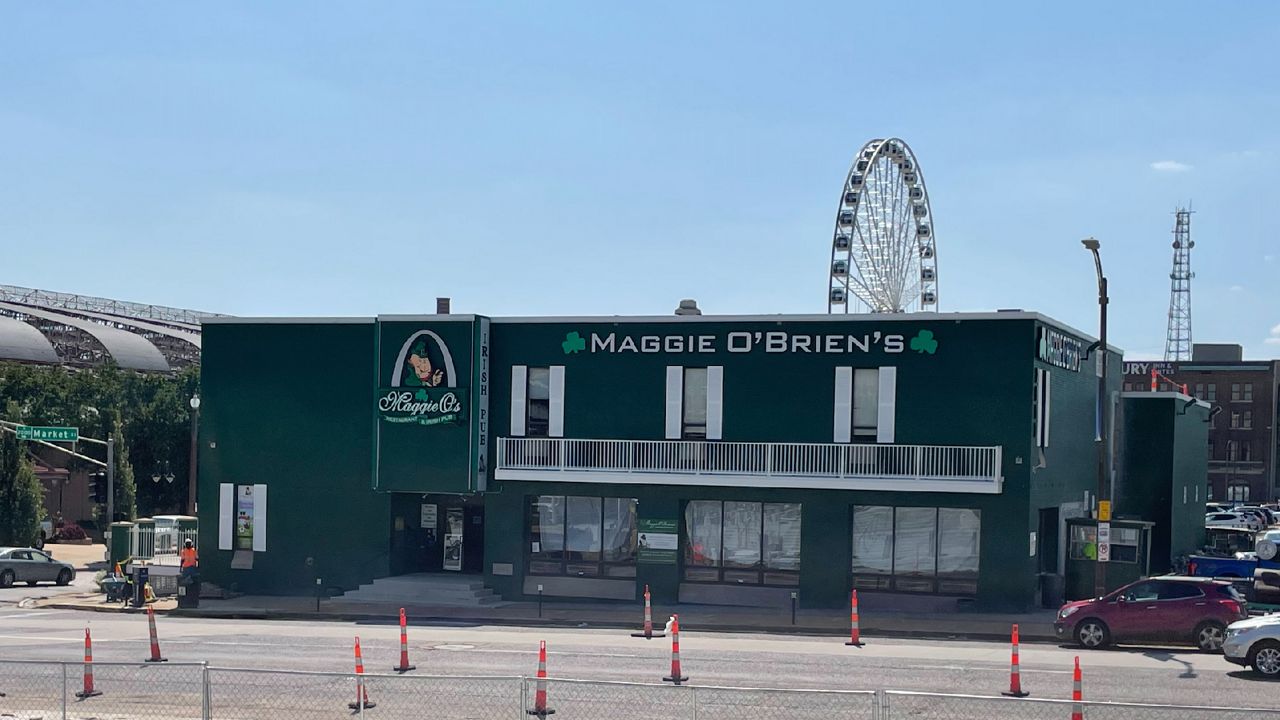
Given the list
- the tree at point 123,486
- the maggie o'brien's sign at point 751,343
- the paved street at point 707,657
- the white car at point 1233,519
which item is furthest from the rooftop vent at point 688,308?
the white car at point 1233,519

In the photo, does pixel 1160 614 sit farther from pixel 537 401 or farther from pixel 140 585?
pixel 140 585

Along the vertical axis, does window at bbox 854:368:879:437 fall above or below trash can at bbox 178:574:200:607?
above

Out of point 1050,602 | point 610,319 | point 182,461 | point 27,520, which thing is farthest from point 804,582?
point 182,461

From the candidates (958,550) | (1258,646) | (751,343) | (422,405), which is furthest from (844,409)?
(1258,646)

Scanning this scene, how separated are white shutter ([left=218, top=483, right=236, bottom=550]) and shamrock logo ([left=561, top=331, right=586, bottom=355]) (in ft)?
37.2

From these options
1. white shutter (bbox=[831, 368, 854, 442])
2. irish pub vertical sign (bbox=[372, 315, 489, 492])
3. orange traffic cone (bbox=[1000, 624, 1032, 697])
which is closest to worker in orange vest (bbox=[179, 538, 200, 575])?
irish pub vertical sign (bbox=[372, 315, 489, 492])

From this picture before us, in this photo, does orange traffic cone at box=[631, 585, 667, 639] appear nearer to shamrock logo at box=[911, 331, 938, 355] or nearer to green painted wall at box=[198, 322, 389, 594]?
shamrock logo at box=[911, 331, 938, 355]

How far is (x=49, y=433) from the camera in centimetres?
4762

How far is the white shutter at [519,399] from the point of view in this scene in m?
39.6

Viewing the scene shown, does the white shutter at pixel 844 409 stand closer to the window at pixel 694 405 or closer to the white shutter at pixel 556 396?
the window at pixel 694 405

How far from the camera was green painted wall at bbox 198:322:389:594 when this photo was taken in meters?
40.8

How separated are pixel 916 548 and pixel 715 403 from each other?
21.6 ft

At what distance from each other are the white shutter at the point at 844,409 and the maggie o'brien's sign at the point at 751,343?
2.62ft

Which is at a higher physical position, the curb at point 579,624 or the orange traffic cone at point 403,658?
the orange traffic cone at point 403,658
